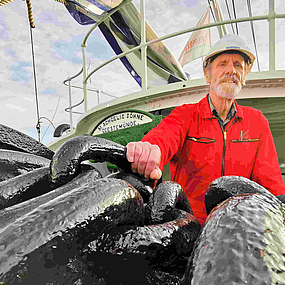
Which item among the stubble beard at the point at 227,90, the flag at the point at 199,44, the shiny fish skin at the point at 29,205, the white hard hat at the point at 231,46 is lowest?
the shiny fish skin at the point at 29,205

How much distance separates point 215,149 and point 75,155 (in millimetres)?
1201

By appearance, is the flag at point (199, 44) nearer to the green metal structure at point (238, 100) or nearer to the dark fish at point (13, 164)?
the green metal structure at point (238, 100)

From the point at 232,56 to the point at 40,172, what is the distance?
162 centimetres

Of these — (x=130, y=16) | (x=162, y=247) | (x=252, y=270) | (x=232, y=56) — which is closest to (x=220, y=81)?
(x=232, y=56)

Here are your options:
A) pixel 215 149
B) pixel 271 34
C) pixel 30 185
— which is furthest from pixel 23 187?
pixel 271 34

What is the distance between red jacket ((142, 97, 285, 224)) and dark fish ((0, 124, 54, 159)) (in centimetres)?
76

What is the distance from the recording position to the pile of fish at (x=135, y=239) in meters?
0.29

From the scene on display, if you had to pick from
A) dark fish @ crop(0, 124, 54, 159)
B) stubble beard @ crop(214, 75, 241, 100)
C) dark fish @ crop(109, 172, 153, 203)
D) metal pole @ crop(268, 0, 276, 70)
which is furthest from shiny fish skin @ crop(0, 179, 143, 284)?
metal pole @ crop(268, 0, 276, 70)

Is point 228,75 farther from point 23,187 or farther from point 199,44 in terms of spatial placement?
point 199,44

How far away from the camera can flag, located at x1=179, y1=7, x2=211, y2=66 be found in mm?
7941

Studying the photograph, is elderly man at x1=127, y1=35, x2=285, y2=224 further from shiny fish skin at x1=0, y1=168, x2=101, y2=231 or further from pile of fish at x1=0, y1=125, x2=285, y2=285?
pile of fish at x1=0, y1=125, x2=285, y2=285

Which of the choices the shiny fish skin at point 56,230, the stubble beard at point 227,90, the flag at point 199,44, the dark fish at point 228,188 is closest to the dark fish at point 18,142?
the shiny fish skin at point 56,230

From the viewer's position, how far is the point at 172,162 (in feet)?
6.19

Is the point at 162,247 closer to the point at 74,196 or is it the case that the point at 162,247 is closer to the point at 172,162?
the point at 74,196
